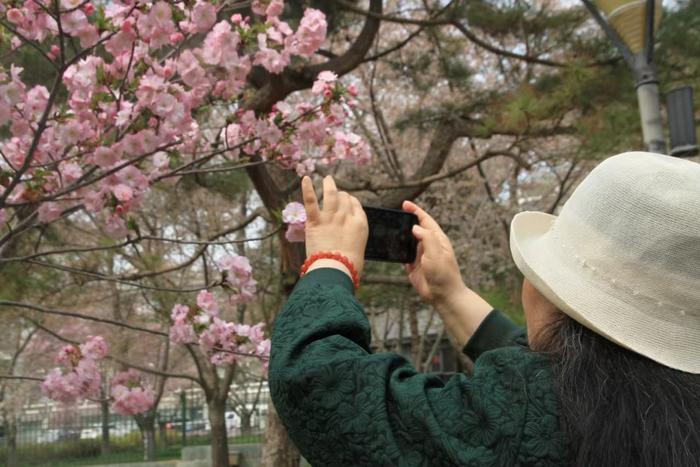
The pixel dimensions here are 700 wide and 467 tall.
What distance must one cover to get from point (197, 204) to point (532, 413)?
10661 millimetres

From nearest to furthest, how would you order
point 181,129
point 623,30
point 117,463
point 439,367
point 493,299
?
point 181,129
point 623,30
point 493,299
point 117,463
point 439,367

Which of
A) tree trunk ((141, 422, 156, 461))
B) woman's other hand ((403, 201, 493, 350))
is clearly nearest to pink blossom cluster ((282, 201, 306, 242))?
woman's other hand ((403, 201, 493, 350))

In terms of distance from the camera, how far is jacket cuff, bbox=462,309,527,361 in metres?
1.33

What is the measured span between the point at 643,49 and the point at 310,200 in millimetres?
3680

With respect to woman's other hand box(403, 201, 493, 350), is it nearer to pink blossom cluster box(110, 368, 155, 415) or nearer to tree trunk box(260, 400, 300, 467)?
pink blossom cluster box(110, 368, 155, 415)

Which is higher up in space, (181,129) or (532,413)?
(181,129)

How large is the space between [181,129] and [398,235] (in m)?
1.82

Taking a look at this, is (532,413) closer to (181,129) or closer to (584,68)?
(181,129)

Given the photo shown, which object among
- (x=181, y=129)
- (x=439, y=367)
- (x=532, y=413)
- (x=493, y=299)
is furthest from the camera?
(x=439, y=367)

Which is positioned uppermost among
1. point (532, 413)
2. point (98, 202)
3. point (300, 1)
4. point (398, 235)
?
point (300, 1)

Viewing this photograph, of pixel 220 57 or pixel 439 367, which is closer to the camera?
pixel 220 57

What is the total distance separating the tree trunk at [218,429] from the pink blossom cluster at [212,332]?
6589mm

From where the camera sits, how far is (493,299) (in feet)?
29.1

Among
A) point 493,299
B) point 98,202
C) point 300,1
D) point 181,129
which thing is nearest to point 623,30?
point 300,1
